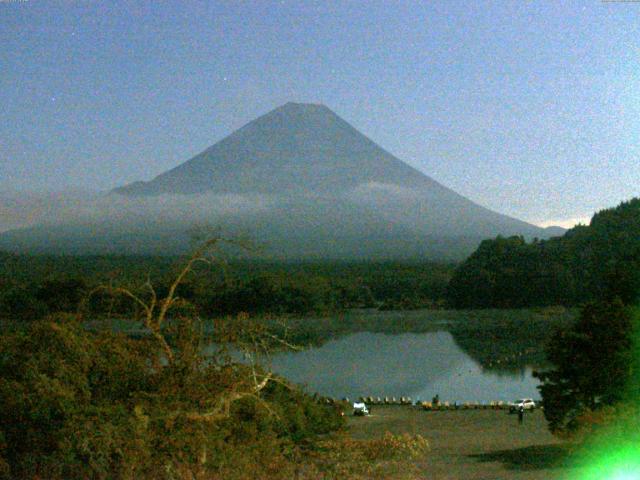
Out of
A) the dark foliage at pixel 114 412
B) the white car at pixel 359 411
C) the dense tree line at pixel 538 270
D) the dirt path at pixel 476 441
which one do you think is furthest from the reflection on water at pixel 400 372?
the dark foliage at pixel 114 412

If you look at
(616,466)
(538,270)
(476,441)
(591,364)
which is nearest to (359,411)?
(476,441)

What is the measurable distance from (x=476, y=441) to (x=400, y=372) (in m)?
15.7

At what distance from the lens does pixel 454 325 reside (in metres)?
44.8

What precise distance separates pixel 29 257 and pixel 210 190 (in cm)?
2457

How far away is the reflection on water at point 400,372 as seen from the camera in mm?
24391

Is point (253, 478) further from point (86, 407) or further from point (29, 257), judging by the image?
point (29, 257)

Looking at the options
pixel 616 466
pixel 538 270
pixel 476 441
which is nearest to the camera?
pixel 616 466

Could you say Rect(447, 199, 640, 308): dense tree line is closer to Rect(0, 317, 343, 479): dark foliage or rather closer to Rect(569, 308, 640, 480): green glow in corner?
Rect(569, 308, 640, 480): green glow in corner

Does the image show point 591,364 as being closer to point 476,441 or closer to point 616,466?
point 476,441

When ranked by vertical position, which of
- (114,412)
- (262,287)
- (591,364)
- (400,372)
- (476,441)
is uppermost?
(114,412)

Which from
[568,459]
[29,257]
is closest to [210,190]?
[29,257]

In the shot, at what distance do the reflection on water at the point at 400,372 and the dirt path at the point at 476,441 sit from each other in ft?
13.4

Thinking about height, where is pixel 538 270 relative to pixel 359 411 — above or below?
above

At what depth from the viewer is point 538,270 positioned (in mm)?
51500
